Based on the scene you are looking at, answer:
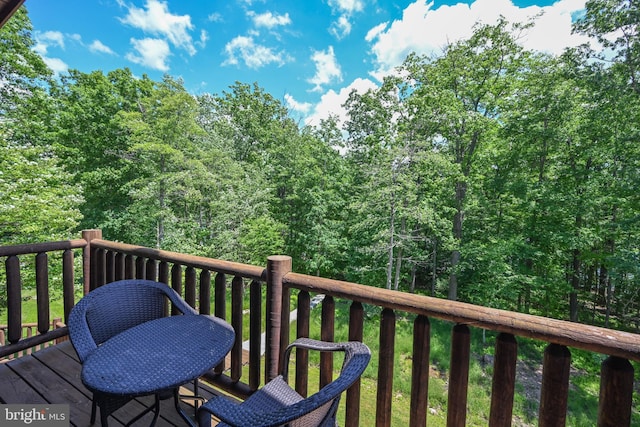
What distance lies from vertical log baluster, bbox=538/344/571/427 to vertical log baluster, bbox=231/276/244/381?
59.3 inches

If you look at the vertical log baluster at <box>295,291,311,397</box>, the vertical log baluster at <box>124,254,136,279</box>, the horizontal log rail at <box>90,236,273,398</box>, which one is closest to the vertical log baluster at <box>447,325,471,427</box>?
the vertical log baluster at <box>295,291,311,397</box>

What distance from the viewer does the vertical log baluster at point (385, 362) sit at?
1.34 meters

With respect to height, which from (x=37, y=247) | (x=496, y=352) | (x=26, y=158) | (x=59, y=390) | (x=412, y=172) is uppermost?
(x=412, y=172)

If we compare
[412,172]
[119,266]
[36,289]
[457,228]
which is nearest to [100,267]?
[119,266]

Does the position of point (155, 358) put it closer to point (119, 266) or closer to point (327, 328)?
point (327, 328)

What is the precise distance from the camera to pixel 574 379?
822 centimetres

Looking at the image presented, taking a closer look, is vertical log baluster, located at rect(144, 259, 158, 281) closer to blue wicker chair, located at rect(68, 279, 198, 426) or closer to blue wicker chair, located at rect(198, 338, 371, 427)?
blue wicker chair, located at rect(68, 279, 198, 426)

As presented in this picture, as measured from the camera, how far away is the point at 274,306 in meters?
1.66

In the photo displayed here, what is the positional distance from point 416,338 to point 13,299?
2936 mm

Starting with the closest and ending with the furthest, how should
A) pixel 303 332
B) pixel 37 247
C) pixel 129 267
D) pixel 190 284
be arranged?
1. pixel 303 332
2. pixel 190 284
3. pixel 37 247
4. pixel 129 267

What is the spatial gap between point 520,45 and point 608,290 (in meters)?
10.1

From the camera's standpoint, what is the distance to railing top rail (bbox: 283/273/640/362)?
899 mm

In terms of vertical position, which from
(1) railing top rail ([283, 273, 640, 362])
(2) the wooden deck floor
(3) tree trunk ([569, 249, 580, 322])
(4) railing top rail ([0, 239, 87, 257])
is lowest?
(3) tree trunk ([569, 249, 580, 322])

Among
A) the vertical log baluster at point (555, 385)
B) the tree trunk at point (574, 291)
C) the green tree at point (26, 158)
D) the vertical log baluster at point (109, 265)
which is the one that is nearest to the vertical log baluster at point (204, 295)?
the vertical log baluster at point (109, 265)
